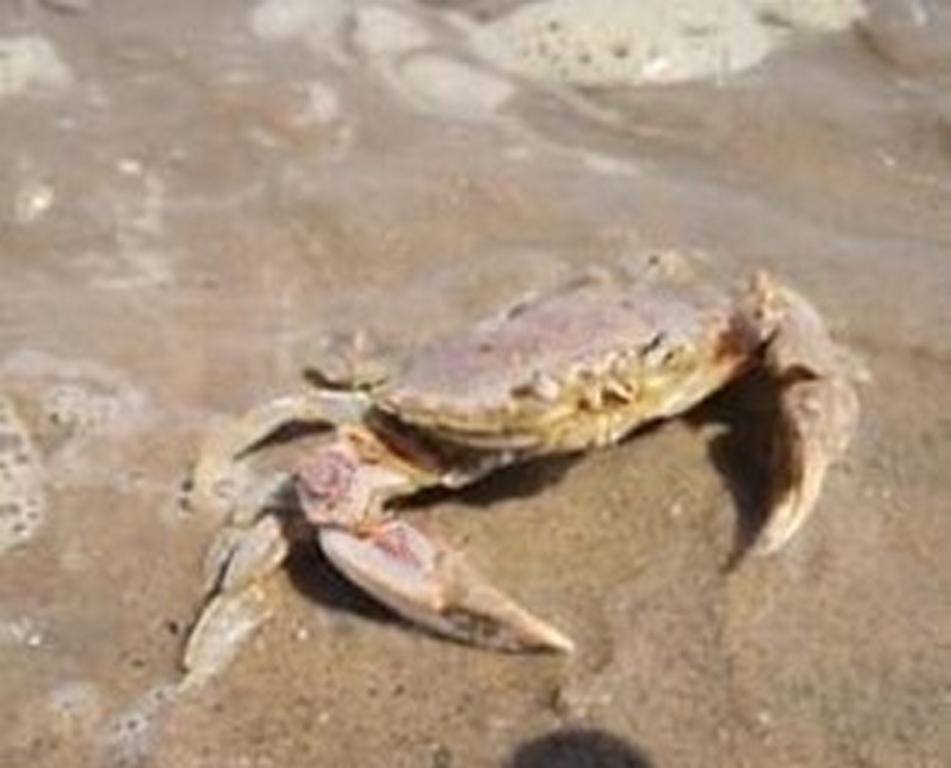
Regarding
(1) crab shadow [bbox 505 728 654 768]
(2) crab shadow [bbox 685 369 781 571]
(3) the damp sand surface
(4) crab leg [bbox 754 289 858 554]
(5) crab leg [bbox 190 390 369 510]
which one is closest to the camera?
(1) crab shadow [bbox 505 728 654 768]

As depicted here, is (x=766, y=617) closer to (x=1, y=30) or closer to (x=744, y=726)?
(x=744, y=726)

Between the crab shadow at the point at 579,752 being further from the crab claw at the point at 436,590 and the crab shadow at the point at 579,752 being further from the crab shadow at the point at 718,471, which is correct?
the crab shadow at the point at 718,471

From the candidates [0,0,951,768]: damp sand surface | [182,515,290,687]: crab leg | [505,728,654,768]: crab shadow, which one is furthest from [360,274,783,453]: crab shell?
[505,728,654,768]: crab shadow

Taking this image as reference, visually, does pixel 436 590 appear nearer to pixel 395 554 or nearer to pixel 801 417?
pixel 395 554

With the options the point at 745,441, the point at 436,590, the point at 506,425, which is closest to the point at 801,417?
the point at 745,441

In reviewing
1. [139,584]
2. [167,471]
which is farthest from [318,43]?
[139,584]

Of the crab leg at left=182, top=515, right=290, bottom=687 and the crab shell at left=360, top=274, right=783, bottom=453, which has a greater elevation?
the crab shell at left=360, top=274, right=783, bottom=453

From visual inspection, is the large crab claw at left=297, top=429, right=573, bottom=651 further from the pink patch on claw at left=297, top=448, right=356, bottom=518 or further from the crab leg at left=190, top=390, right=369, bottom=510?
the crab leg at left=190, top=390, right=369, bottom=510
